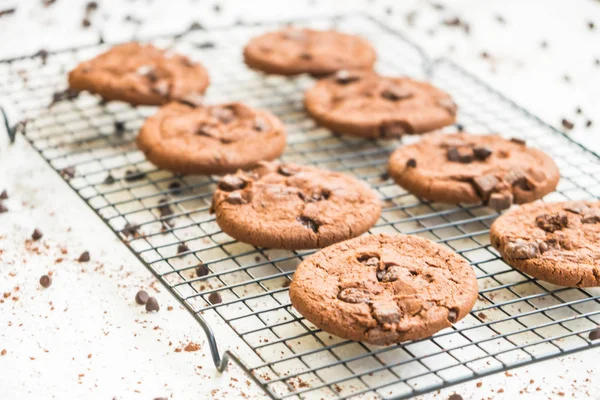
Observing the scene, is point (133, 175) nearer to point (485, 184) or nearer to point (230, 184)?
point (230, 184)

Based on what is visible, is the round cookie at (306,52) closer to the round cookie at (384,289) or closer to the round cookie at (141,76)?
the round cookie at (141,76)

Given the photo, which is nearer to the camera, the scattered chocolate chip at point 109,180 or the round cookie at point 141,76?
the scattered chocolate chip at point 109,180

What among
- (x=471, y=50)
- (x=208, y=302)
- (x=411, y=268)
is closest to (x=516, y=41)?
(x=471, y=50)

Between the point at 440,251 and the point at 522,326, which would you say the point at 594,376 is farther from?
the point at 440,251

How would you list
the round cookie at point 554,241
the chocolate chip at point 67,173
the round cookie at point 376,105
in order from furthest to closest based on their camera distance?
the round cookie at point 376,105
the chocolate chip at point 67,173
the round cookie at point 554,241

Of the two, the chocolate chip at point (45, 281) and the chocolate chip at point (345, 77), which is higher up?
the chocolate chip at point (345, 77)

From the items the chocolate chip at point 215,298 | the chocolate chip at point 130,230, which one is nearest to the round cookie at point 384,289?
the chocolate chip at point 215,298

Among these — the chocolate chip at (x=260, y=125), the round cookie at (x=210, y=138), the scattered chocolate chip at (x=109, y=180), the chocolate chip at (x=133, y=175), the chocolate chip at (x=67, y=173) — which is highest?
the chocolate chip at (x=260, y=125)
